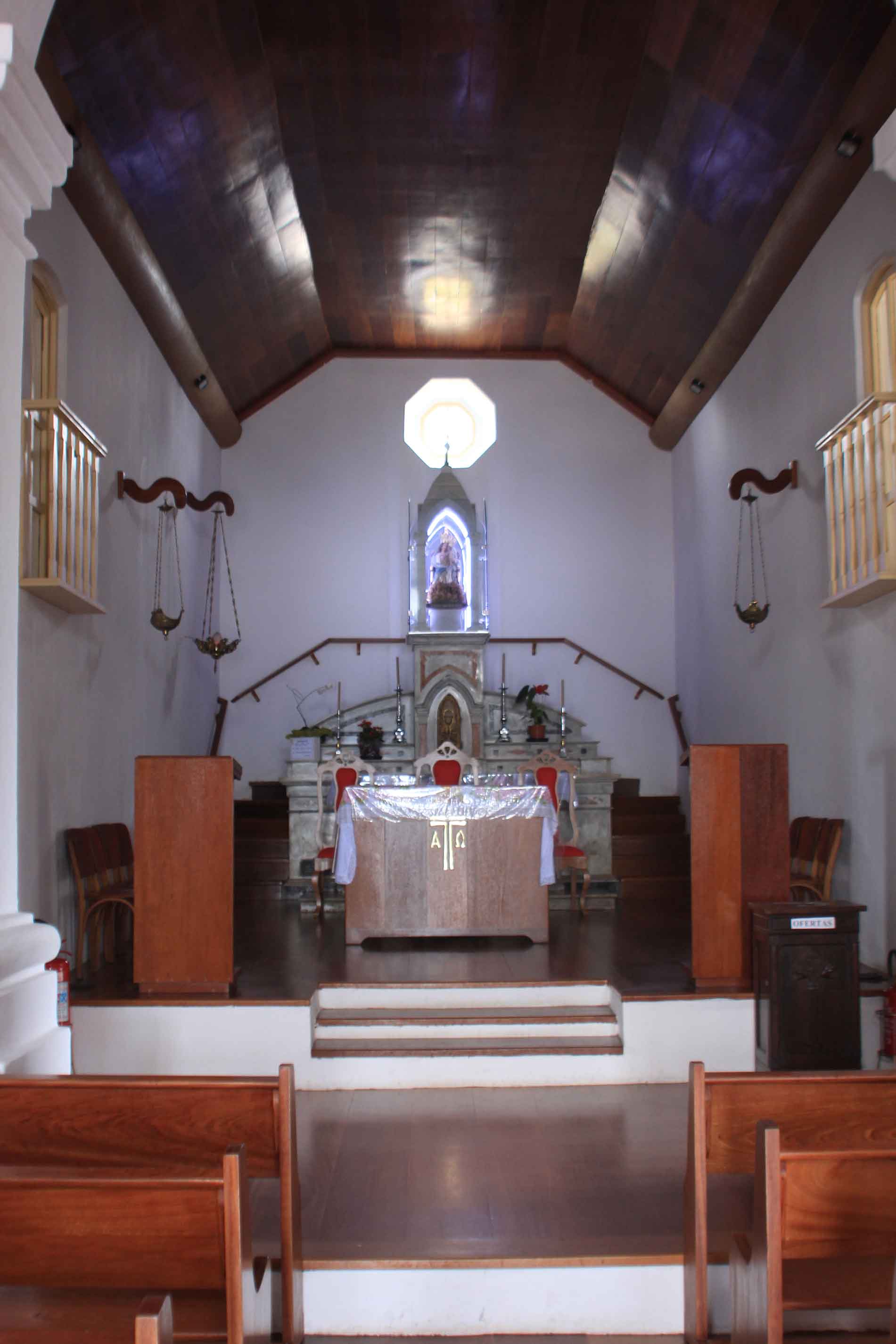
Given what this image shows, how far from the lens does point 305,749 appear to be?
10586 mm

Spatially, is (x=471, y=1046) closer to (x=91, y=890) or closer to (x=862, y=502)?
(x=91, y=890)

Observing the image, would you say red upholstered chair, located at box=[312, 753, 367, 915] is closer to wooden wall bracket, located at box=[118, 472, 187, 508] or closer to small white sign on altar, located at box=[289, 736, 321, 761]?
small white sign on altar, located at box=[289, 736, 321, 761]

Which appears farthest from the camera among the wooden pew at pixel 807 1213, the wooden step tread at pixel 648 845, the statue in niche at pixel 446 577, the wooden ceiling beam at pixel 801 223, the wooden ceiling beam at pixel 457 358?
the wooden ceiling beam at pixel 457 358

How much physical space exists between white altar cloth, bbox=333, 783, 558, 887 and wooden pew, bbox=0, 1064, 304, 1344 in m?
4.36

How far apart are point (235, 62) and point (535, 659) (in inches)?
256

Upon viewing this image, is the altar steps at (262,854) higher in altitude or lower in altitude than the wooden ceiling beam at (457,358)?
lower

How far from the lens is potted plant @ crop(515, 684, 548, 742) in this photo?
430 inches

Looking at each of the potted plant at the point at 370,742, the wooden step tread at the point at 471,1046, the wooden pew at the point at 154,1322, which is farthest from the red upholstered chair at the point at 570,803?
the wooden pew at the point at 154,1322

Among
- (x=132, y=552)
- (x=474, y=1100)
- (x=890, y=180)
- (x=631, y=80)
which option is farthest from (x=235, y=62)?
(x=474, y=1100)

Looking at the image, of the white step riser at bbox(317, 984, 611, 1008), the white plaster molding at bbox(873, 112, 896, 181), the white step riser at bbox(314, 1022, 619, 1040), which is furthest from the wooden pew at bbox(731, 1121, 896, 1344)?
the white step riser at bbox(317, 984, 611, 1008)

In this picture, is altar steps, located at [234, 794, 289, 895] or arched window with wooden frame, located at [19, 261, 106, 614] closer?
arched window with wooden frame, located at [19, 261, 106, 614]

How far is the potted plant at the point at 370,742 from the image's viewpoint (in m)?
10.7

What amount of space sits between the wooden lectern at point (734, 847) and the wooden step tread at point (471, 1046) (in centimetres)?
63

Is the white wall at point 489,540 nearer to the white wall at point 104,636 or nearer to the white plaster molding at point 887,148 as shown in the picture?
the white wall at point 104,636
